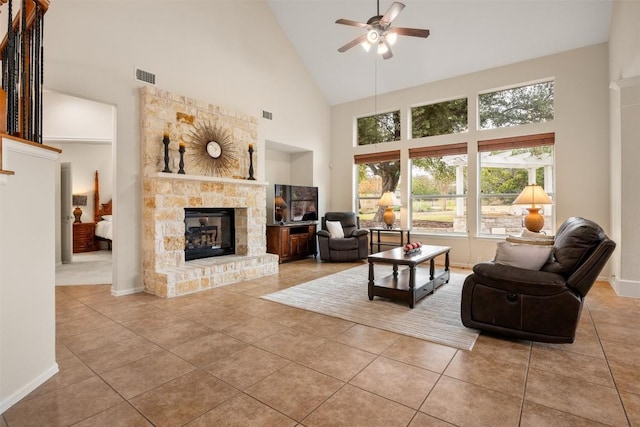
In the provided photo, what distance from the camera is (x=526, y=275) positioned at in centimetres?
264

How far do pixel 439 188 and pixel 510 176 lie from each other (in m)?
1.26

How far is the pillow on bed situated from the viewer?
2.76 m

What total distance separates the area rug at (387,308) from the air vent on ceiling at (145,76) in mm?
3310

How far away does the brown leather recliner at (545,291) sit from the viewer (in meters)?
2.49

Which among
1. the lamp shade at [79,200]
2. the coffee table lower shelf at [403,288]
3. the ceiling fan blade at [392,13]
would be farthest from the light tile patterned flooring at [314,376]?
the lamp shade at [79,200]

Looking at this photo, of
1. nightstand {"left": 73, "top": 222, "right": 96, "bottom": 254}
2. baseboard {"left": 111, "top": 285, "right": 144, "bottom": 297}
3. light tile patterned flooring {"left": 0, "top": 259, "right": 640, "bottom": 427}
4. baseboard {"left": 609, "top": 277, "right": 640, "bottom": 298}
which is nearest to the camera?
light tile patterned flooring {"left": 0, "top": 259, "right": 640, "bottom": 427}

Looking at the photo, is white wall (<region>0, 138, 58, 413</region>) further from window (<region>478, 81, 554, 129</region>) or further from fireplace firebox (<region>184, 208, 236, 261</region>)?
window (<region>478, 81, 554, 129</region>)

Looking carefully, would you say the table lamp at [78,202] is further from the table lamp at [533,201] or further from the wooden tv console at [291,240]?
the table lamp at [533,201]

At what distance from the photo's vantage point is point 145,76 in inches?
174

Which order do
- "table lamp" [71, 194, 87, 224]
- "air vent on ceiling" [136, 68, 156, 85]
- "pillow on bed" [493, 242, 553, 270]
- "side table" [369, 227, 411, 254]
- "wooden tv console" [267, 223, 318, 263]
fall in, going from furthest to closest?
"table lamp" [71, 194, 87, 224] < "side table" [369, 227, 411, 254] < "wooden tv console" [267, 223, 318, 263] < "air vent on ceiling" [136, 68, 156, 85] < "pillow on bed" [493, 242, 553, 270]

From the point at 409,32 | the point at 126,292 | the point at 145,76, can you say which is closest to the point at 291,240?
the point at 126,292

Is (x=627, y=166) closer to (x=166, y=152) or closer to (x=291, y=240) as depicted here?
(x=291, y=240)

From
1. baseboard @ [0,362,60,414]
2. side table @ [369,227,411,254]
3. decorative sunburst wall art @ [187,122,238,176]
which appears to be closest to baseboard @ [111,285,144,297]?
decorative sunburst wall art @ [187,122,238,176]

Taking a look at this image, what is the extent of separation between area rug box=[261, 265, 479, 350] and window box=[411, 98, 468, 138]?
3142mm
